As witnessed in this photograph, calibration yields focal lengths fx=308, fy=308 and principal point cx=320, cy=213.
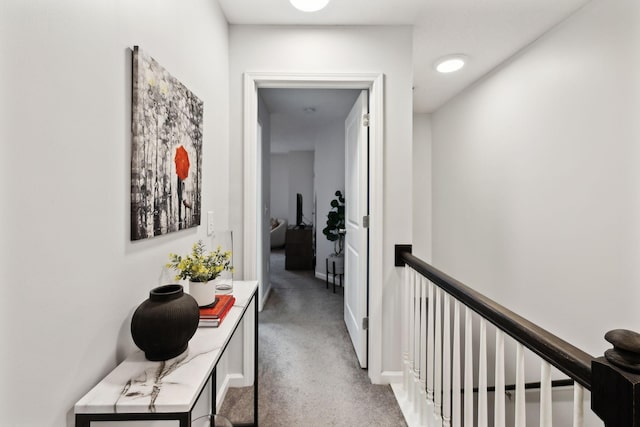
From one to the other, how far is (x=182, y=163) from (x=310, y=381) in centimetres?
171

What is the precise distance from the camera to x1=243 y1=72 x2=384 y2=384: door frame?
208 centimetres

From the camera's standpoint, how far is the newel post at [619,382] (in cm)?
55

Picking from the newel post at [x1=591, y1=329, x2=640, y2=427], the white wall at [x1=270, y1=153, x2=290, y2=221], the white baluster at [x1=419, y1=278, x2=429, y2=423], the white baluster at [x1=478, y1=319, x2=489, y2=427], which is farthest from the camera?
the white wall at [x1=270, y1=153, x2=290, y2=221]

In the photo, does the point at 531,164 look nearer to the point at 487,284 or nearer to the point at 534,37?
the point at 534,37

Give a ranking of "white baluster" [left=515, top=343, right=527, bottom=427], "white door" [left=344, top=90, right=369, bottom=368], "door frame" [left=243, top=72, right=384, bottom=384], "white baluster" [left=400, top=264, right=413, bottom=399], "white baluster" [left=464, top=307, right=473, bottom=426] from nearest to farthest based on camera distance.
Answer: "white baluster" [left=515, top=343, right=527, bottom=427] → "white baluster" [left=464, top=307, right=473, bottom=426] → "white baluster" [left=400, top=264, right=413, bottom=399] → "door frame" [left=243, top=72, right=384, bottom=384] → "white door" [left=344, top=90, right=369, bottom=368]

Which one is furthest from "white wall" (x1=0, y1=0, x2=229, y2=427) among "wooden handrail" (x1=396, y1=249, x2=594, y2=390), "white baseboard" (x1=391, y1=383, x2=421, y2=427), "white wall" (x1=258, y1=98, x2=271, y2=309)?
"white wall" (x1=258, y1=98, x2=271, y2=309)

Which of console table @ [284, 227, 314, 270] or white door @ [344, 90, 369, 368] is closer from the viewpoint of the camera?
white door @ [344, 90, 369, 368]

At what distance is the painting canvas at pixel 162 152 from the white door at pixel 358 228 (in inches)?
47.2

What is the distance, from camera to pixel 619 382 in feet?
1.88

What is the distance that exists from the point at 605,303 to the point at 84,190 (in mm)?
2556

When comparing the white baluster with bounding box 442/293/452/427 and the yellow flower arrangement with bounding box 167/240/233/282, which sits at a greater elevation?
the yellow flower arrangement with bounding box 167/240/233/282

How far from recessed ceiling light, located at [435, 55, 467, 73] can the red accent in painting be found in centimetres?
232

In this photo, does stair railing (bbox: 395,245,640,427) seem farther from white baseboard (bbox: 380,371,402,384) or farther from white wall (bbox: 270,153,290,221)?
white wall (bbox: 270,153,290,221)

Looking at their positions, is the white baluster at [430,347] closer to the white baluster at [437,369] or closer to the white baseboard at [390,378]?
the white baluster at [437,369]
